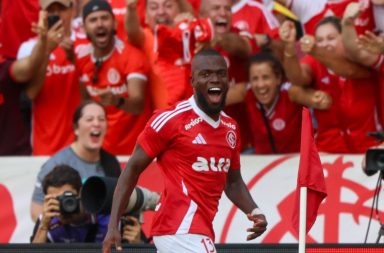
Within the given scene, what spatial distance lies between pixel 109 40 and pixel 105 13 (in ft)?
0.80

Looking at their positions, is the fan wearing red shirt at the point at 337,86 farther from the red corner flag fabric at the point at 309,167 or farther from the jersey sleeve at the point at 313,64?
the red corner flag fabric at the point at 309,167

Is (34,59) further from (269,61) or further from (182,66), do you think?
(269,61)

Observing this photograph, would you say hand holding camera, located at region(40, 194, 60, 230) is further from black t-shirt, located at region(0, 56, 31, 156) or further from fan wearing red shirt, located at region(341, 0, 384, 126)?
fan wearing red shirt, located at region(341, 0, 384, 126)

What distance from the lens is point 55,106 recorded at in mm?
10984

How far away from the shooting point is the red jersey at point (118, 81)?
10664 millimetres

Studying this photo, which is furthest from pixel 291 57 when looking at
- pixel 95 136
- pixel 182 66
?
pixel 95 136

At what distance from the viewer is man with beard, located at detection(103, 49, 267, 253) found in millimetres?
7117

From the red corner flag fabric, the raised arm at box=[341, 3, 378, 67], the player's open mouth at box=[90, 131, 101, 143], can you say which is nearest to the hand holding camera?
the player's open mouth at box=[90, 131, 101, 143]

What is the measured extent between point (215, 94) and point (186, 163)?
43 cm

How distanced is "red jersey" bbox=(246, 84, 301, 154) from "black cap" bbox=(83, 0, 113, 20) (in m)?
1.46

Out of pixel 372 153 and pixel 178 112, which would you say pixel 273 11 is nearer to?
pixel 372 153

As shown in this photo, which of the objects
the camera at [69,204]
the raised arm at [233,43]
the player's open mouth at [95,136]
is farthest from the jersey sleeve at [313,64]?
the camera at [69,204]

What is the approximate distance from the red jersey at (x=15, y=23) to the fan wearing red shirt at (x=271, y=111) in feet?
7.02

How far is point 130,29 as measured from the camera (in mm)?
10586
